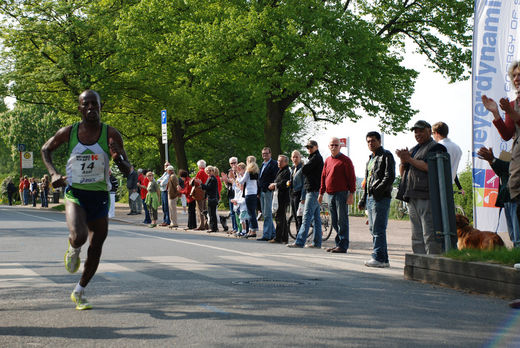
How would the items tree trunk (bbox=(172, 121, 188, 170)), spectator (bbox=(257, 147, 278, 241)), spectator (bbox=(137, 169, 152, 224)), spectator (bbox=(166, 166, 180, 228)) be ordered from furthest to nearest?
tree trunk (bbox=(172, 121, 188, 170)), spectator (bbox=(137, 169, 152, 224)), spectator (bbox=(166, 166, 180, 228)), spectator (bbox=(257, 147, 278, 241))

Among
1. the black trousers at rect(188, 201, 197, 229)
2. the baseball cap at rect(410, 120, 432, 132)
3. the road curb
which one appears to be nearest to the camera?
the road curb

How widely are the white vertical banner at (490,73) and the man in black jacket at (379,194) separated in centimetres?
226

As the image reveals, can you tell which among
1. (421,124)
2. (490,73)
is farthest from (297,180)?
(421,124)

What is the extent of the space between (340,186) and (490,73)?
3.25m

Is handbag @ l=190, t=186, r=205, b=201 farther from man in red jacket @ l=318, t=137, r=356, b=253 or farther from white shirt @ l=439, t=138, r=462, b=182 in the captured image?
white shirt @ l=439, t=138, r=462, b=182

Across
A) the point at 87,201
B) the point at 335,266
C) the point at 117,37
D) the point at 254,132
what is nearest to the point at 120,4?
the point at 117,37

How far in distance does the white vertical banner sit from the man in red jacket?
221cm

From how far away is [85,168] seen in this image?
6.60m

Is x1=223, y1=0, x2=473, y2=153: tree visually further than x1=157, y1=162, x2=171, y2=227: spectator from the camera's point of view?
Yes

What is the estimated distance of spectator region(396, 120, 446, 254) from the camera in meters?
9.16

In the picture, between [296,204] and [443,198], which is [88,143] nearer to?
[443,198]

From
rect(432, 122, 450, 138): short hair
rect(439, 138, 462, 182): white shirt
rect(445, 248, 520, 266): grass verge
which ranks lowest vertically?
rect(445, 248, 520, 266): grass verge

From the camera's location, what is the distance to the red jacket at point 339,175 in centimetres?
1265

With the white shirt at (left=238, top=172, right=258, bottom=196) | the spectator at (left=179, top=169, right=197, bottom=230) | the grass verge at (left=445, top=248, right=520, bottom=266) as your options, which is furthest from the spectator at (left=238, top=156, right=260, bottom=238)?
Answer: the grass verge at (left=445, top=248, right=520, bottom=266)
